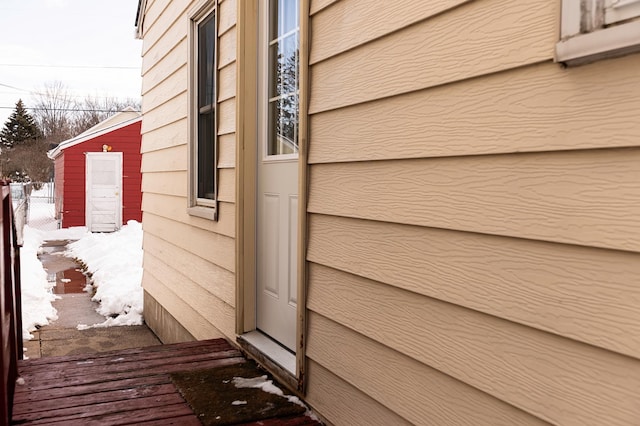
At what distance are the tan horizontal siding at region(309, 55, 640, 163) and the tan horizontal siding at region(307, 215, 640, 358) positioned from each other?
0.78 ft

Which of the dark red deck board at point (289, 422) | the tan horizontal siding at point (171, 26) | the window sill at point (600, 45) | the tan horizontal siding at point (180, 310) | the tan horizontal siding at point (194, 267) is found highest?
the tan horizontal siding at point (171, 26)

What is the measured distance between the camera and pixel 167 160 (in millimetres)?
5250

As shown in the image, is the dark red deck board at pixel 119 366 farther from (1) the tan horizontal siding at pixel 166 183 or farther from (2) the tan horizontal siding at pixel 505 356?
(1) the tan horizontal siding at pixel 166 183

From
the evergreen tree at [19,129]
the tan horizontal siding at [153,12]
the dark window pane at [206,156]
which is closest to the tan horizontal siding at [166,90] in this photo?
the dark window pane at [206,156]

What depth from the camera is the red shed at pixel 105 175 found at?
637 inches

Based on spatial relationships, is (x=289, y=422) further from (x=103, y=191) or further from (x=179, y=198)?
(x=103, y=191)

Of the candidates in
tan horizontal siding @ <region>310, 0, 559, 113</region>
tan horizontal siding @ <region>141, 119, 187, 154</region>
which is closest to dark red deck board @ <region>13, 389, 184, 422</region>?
tan horizontal siding @ <region>310, 0, 559, 113</region>

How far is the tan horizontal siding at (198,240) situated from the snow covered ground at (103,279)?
5.05ft

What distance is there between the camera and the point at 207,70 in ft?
14.3

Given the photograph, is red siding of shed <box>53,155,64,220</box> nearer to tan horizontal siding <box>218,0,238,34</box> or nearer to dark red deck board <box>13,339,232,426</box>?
tan horizontal siding <box>218,0,238,34</box>

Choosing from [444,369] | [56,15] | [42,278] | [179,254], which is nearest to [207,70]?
[179,254]

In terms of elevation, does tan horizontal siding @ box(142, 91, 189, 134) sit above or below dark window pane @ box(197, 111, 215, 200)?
above

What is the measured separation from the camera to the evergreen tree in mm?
47031

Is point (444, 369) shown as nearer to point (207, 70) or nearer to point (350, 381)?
point (350, 381)
